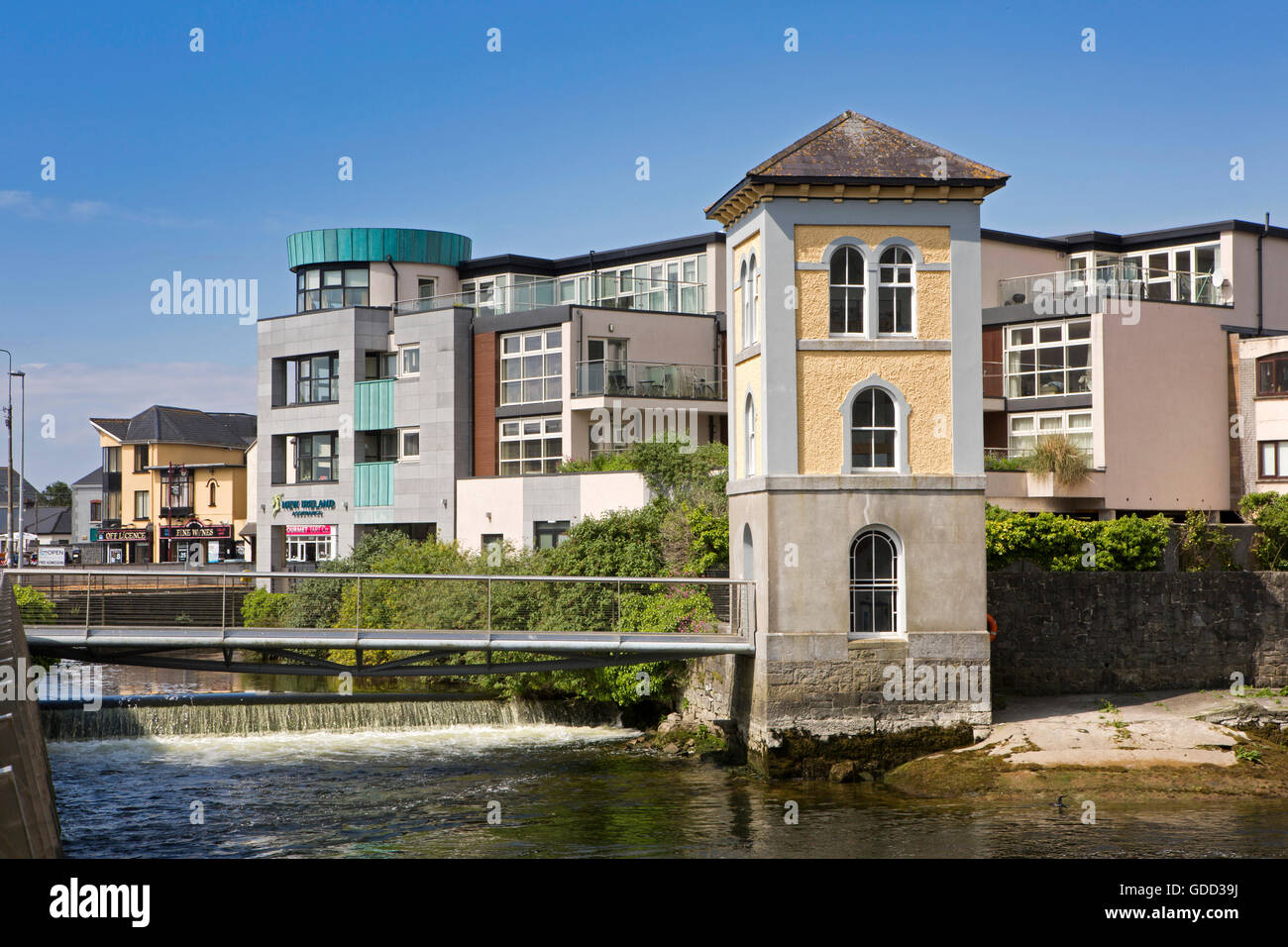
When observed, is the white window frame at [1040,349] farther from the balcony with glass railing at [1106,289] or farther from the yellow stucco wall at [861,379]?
the yellow stucco wall at [861,379]

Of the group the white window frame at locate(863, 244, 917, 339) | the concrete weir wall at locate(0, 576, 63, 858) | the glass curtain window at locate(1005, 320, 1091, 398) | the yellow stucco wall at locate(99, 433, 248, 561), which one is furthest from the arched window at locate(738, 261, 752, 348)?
the yellow stucco wall at locate(99, 433, 248, 561)

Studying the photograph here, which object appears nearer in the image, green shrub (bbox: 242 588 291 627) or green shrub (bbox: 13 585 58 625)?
green shrub (bbox: 242 588 291 627)

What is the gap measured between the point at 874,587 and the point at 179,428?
72.3 meters

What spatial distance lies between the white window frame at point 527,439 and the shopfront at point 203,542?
121 feet

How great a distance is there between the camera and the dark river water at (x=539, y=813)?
18.3 meters

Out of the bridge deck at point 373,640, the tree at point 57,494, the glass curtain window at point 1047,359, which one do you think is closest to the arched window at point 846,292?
the bridge deck at point 373,640

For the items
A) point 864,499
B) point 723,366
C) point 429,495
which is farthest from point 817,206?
point 429,495

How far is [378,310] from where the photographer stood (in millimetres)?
49938

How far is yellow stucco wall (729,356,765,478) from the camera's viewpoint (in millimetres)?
23656

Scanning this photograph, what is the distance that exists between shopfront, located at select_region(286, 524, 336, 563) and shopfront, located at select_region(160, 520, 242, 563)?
93.8 ft

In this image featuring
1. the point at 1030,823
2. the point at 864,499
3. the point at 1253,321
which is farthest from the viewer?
the point at 1253,321

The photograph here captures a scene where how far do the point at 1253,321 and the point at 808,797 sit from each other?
3266 cm

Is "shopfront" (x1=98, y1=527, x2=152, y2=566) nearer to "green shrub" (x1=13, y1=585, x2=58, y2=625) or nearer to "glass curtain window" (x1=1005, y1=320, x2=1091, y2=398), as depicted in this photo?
"green shrub" (x1=13, y1=585, x2=58, y2=625)
